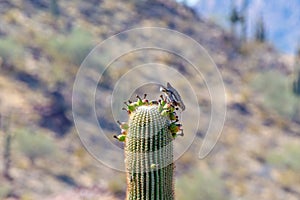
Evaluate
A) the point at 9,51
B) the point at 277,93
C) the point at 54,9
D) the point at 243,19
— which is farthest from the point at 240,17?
the point at 9,51

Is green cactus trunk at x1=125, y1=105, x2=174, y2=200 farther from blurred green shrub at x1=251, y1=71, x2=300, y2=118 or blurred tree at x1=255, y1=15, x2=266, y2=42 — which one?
blurred tree at x1=255, y1=15, x2=266, y2=42

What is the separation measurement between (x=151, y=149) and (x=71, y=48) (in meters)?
22.1

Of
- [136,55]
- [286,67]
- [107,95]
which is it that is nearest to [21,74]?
[107,95]

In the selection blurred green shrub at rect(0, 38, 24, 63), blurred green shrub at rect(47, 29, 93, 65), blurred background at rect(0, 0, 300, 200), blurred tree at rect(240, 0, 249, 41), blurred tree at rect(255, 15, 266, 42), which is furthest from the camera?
blurred tree at rect(255, 15, 266, 42)

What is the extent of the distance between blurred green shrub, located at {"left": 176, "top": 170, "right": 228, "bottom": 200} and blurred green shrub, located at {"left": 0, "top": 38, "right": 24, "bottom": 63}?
959 centimetres

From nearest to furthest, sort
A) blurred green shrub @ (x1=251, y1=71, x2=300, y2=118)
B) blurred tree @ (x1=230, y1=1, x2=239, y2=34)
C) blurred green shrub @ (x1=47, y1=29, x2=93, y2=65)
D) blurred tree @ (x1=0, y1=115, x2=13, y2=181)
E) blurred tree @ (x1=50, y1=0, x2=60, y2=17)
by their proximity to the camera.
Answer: blurred tree @ (x1=0, y1=115, x2=13, y2=181)
blurred green shrub @ (x1=47, y1=29, x2=93, y2=65)
blurred green shrub @ (x1=251, y1=71, x2=300, y2=118)
blurred tree @ (x1=50, y1=0, x2=60, y2=17)
blurred tree @ (x1=230, y1=1, x2=239, y2=34)

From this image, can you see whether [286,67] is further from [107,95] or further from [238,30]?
[107,95]

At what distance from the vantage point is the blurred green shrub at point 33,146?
20922mm

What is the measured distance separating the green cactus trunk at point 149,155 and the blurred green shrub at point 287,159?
18.6 meters

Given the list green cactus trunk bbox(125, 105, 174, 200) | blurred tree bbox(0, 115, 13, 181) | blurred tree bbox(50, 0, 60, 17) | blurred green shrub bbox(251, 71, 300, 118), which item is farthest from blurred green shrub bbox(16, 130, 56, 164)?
green cactus trunk bbox(125, 105, 174, 200)

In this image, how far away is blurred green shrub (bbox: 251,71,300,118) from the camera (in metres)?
29.8

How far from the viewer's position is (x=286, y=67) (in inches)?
1455

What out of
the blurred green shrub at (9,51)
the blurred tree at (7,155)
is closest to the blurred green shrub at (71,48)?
the blurred green shrub at (9,51)

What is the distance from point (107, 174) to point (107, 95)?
6036 millimetres
